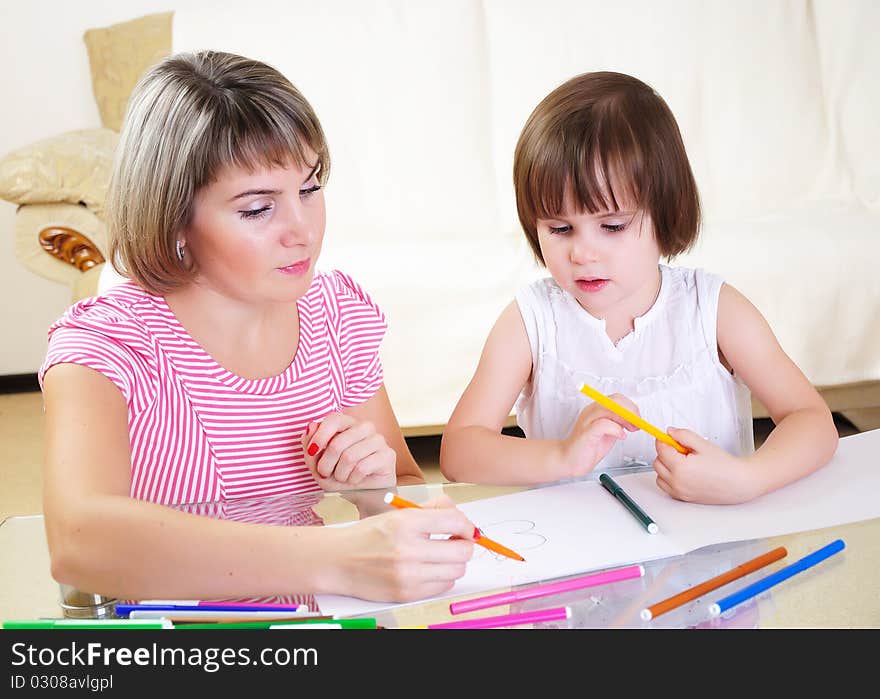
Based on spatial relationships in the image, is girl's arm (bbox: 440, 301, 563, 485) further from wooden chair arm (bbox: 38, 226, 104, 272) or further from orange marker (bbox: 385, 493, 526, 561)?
wooden chair arm (bbox: 38, 226, 104, 272)

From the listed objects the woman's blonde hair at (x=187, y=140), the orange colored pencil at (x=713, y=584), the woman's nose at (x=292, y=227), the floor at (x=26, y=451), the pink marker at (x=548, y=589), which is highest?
the woman's blonde hair at (x=187, y=140)

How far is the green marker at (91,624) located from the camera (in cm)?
70

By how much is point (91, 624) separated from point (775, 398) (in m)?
0.79

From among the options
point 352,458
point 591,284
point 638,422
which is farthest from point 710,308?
point 352,458

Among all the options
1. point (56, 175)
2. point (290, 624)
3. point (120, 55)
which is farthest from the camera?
point (120, 55)

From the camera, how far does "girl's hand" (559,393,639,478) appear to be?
1.04 m

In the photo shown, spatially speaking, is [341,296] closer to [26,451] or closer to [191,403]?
[191,403]

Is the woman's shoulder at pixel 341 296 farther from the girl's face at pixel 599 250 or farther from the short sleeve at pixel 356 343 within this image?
the girl's face at pixel 599 250

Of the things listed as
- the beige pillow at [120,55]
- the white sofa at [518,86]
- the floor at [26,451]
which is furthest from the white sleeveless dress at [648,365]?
the beige pillow at [120,55]

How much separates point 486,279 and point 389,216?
0.53m

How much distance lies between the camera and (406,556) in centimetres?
78

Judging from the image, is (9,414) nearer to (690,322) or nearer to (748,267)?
(748,267)

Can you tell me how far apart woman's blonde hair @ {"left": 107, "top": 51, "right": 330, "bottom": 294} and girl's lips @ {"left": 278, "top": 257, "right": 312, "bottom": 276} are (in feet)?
0.30

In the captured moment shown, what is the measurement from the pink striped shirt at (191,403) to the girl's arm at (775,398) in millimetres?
457
